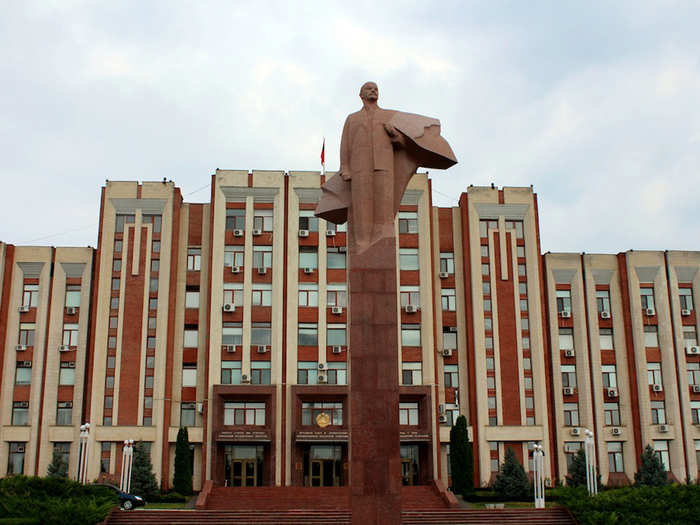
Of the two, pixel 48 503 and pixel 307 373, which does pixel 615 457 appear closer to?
pixel 307 373

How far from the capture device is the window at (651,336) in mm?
41250

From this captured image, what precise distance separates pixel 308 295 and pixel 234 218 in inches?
206

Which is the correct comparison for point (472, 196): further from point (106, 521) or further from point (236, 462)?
point (106, 521)

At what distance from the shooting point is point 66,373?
3972 cm

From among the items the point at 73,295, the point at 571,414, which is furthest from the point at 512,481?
the point at 73,295

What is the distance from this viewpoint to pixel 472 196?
4125 centimetres

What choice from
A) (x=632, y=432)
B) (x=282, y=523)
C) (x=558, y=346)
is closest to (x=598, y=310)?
(x=558, y=346)

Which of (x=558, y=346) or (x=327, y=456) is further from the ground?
(x=558, y=346)

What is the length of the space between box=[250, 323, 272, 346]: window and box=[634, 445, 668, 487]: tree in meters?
17.8

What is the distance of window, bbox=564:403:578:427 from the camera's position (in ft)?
133

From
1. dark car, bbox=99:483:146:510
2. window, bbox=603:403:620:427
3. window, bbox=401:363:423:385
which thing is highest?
window, bbox=401:363:423:385

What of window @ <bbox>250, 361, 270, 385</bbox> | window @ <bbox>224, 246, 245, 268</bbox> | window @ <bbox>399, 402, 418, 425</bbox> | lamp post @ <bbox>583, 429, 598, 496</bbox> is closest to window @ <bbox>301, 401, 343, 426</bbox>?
window @ <bbox>250, 361, 270, 385</bbox>

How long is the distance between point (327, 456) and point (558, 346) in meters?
12.7

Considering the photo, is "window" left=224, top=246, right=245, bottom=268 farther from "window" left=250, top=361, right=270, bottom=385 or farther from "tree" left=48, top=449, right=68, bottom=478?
"tree" left=48, top=449, right=68, bottom=478
